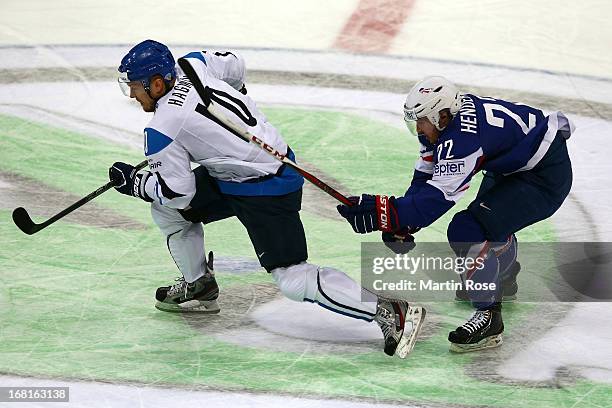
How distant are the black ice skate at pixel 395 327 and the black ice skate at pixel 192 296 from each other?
767 millimetres

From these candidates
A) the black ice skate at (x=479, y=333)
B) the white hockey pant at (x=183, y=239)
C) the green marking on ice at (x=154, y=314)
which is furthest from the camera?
the white hockey pant at (x=183, y=239)

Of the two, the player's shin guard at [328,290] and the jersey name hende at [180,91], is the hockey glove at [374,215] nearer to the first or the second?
the player's shin guard at [328,290]

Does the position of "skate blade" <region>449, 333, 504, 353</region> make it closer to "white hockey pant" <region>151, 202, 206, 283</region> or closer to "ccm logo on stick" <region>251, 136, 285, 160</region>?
"ccm logo on stick" <region>251, 136, 285, 160</region>

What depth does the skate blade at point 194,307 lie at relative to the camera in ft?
15.7

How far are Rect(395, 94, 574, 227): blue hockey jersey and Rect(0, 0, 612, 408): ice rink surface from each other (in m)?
0.57

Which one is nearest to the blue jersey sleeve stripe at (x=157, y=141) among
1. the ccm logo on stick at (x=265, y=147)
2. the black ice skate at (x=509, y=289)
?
the ccm logo on stick at (x=265, y=147)

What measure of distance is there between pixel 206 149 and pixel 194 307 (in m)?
0.75

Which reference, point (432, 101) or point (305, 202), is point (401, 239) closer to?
point (432, 101)

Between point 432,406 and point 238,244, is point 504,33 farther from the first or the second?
point 432,406

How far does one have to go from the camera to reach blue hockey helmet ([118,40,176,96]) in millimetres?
4285

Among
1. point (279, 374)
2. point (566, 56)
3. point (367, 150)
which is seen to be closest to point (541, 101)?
point (566, 56)

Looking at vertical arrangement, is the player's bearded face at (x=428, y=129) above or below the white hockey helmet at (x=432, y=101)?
below

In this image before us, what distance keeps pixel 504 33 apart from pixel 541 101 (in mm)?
1072

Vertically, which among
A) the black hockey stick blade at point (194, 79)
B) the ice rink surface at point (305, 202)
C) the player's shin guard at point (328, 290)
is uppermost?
the black hockey stick blade at point (194, 79)
